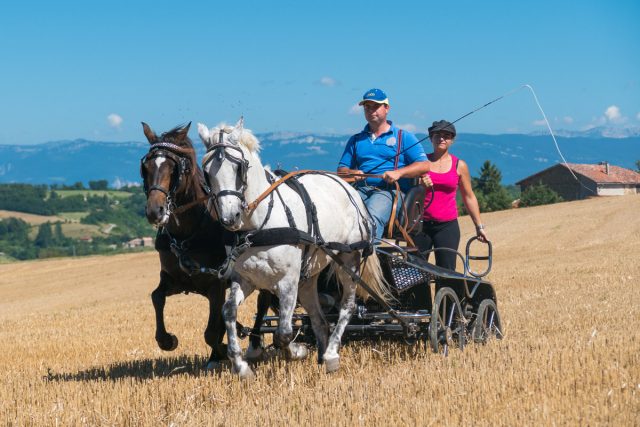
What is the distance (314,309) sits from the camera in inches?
308

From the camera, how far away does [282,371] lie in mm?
7098

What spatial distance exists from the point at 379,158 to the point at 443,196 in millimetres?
937

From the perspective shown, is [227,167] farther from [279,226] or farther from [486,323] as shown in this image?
[486,323]

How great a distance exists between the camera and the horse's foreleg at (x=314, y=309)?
7758mm

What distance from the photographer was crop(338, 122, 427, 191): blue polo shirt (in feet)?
27.0

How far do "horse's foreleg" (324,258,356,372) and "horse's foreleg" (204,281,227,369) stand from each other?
3.27 feet

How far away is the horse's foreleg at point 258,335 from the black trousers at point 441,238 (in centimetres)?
164

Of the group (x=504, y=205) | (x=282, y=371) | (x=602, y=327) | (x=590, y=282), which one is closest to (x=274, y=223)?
(x=282, y=371)

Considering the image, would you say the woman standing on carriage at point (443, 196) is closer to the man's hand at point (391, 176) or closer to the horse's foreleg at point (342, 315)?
the man's hand at point (391, 176)

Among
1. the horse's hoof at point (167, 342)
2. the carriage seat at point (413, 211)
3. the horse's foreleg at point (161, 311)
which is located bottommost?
the horse's hoof at point (167, 342)

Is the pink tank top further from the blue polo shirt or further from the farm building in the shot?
the farm building

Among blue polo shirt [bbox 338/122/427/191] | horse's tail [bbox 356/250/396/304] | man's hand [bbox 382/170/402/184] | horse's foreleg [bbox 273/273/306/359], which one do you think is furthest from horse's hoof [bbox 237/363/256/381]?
blue polo shirt [bbox 338/122/427/191]

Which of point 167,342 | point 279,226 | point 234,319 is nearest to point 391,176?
point 279,226

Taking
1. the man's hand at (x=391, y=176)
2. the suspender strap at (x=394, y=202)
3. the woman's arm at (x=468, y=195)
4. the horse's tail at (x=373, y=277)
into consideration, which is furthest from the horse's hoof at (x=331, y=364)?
the woman's arm at (x=468, y=195)
